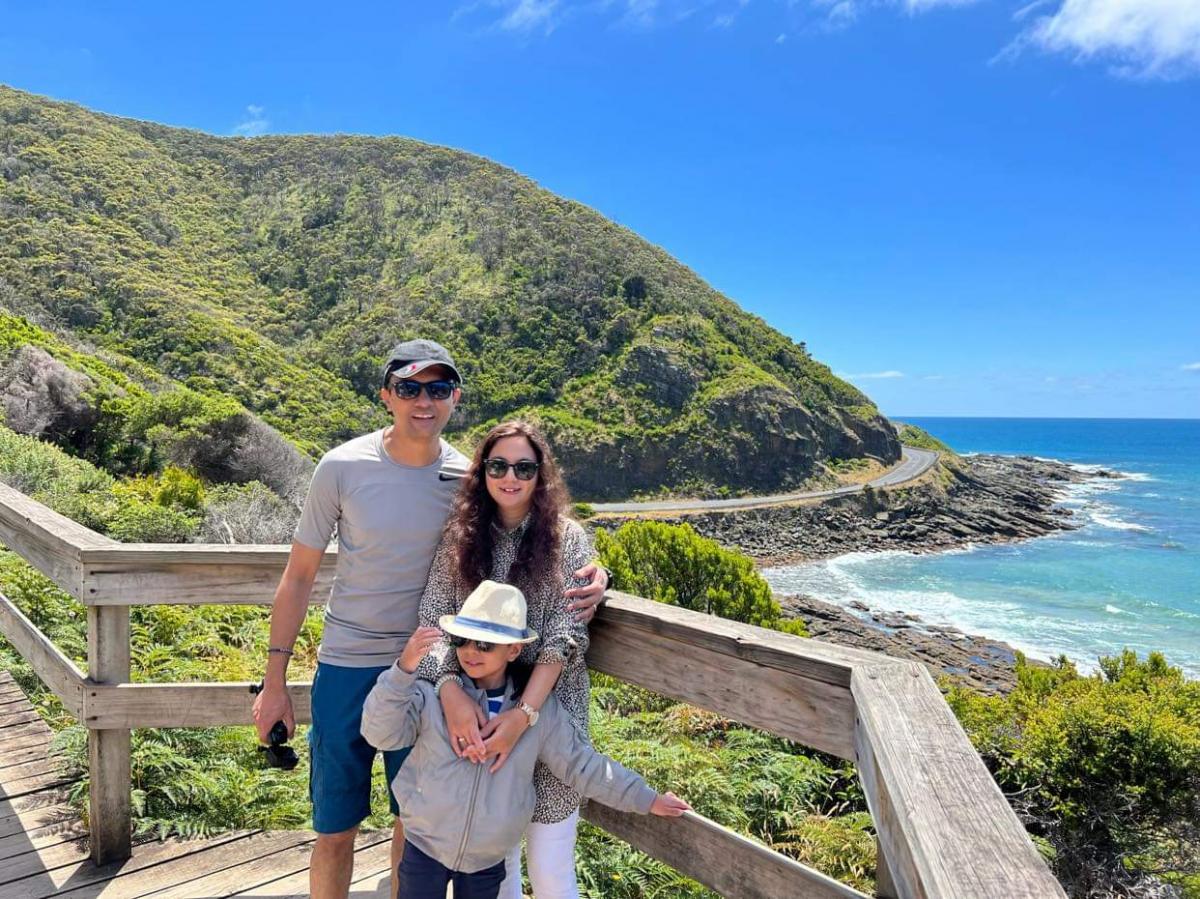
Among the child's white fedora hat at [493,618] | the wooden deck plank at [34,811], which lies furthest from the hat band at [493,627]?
the wooden deck plank at [34,811]

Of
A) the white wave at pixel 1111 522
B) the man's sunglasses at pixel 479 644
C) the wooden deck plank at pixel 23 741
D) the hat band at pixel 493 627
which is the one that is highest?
the hat band at pixel 493 627

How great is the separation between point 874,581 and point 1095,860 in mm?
32206

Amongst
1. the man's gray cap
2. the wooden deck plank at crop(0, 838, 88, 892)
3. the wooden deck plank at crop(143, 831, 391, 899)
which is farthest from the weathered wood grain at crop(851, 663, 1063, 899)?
the wooden deck plank at crop(0, 838, 88, 892)

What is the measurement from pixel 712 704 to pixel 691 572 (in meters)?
14.3

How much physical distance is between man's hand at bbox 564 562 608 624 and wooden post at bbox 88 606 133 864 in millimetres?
1743

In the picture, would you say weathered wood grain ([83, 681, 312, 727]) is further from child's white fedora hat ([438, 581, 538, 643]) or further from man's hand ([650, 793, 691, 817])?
man's hand ([650, 793, 691, 817])

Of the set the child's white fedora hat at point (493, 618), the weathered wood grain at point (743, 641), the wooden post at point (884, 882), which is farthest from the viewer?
the child's white fedora hat at point (493, 618)

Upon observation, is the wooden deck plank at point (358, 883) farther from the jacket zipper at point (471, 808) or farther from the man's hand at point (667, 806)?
the man's hand at point (667, 806)

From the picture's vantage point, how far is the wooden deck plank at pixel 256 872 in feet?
9.19

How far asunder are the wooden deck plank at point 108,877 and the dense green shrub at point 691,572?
12259 millimetres

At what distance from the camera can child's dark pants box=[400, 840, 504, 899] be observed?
2041 millimetres

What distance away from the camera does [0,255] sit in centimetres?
4281

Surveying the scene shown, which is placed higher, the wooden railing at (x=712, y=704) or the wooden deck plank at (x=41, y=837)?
the wooden railing at (x=712, y=704)

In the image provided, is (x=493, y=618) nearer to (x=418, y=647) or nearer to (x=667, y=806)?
(x=418, y=647)
